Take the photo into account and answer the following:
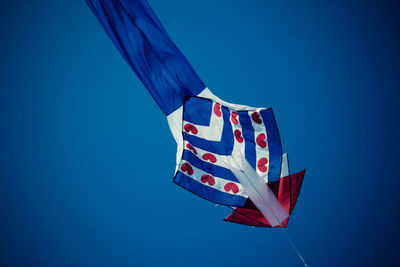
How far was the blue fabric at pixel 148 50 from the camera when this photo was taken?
3205 millimetres

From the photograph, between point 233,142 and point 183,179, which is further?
point 233,142

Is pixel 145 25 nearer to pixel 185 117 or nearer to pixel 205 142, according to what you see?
pixel 185 117

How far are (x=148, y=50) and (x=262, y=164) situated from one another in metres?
2.21

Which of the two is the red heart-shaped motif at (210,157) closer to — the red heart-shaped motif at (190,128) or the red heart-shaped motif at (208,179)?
the red heart-shaped motif at (208,179)

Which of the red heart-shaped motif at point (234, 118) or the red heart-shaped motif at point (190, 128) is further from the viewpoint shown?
the red heart-shaped motif at point (234, 118)

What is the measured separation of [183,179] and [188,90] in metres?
1.25

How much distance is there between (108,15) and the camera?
3178 mm

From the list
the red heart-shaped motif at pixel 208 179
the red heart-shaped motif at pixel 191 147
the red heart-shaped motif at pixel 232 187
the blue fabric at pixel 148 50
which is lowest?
the red heart-shaped motif at pixel 232 187

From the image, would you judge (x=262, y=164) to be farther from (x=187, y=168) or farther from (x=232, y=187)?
(x=187, y=168)

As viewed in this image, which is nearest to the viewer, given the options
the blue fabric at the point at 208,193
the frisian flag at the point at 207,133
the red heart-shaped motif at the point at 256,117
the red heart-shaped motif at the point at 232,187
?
the blue fabric at the point at 208,193

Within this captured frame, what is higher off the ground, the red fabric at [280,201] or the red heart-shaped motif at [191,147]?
the red heart-shaped motif at [191,147]

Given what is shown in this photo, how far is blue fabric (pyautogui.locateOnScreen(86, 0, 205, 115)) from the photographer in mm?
3205

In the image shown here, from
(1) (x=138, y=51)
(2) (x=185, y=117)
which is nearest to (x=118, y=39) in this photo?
(1) (x=138, y=51)

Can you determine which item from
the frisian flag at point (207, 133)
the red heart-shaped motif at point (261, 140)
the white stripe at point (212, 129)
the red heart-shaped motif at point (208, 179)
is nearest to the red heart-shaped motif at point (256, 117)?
the frisian flag at point (207, 133)
